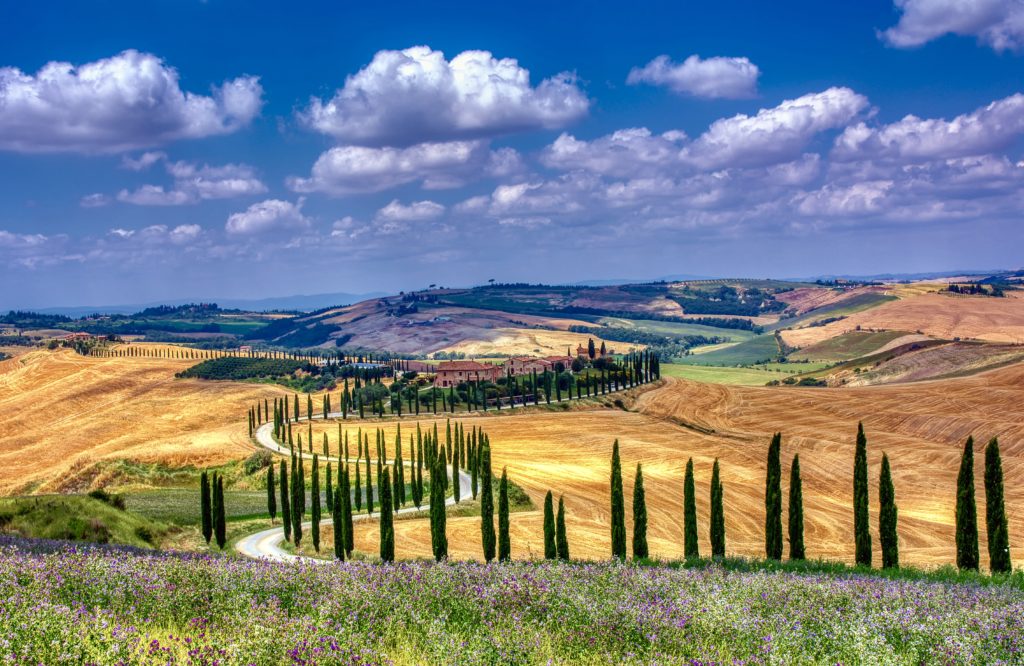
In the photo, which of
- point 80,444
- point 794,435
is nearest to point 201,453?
point 80,444

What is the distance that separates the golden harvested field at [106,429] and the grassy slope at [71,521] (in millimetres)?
55519

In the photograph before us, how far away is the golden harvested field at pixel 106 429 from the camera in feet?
391

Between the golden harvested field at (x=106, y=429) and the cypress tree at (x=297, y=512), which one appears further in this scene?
the golden harvested field at (x=106, y=429)

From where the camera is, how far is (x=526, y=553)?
6625 centimetres

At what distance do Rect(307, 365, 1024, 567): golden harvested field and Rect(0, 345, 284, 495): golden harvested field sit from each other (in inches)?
936

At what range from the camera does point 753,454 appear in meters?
120

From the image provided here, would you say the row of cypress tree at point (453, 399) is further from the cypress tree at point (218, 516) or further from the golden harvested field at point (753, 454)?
the cypress tree at point (218, 516)

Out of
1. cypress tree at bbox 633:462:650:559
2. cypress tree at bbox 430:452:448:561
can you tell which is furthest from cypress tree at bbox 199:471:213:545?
cypress tree at bbox 633:462:650:559

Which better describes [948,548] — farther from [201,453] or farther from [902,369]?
[902,369]

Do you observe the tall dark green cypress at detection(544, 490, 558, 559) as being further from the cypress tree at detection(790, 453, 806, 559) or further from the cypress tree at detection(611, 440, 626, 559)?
the cypress tree at detection(790, 453, 806, 559)

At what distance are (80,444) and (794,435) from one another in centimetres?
11605

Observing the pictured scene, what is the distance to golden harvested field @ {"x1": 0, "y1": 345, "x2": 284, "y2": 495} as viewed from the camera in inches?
4692

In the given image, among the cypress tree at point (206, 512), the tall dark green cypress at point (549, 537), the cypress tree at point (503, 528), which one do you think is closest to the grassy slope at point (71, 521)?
the cypress tree at point (206, 512)

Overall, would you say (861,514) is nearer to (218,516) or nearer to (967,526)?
(967,526)
